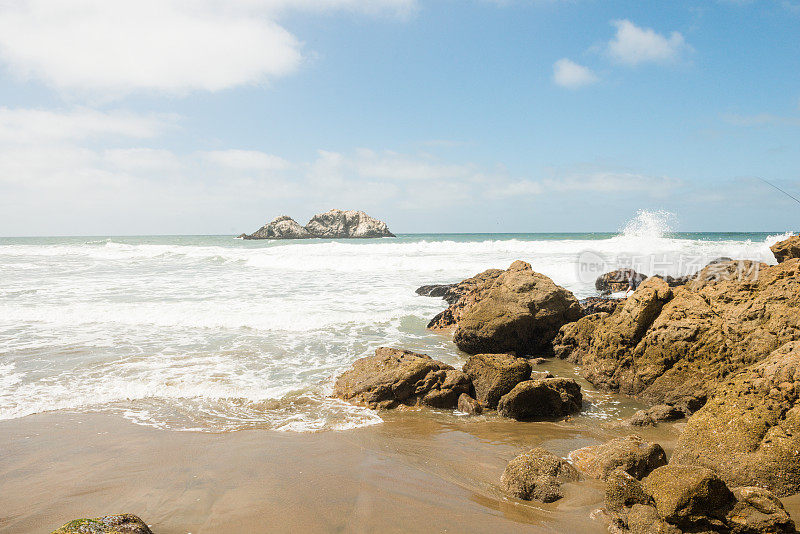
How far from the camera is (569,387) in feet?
18.2

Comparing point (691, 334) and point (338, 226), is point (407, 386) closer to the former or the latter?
point (691, 334)

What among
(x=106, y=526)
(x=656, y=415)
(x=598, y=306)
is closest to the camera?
(x=106, y=526)

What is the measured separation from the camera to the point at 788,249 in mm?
8859

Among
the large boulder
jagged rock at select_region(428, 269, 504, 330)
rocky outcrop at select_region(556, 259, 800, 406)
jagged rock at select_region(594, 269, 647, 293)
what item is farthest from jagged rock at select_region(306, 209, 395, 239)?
the large boulder

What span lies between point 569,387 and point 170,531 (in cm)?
452

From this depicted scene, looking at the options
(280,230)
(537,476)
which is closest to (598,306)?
(537,476)

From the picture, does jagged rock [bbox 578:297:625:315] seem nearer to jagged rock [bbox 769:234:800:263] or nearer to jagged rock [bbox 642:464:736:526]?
jagged rock [bbox 769:234:800:263]

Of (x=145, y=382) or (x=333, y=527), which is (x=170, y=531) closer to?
(x=333, y=527)

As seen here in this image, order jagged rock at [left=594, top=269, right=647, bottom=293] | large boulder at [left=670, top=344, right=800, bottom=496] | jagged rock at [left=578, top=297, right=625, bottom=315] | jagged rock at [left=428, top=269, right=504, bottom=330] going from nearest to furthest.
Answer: large boulder at [left=670, top=344, right=800, bottom=496] → jagged rock at [left=578, top=297, right=625, bottom=315] → jagged rock at [left=428, top=269, right=504, bottom=330] → jagged rock at [left=594, top=269, right=647, bottom=293]

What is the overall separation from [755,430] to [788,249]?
7.36 meters

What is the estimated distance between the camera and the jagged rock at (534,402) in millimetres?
5262

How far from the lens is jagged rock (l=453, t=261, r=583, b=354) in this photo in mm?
8148

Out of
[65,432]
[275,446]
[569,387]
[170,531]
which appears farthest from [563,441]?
[65,432]

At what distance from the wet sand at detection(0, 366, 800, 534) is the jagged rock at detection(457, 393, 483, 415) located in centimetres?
17
